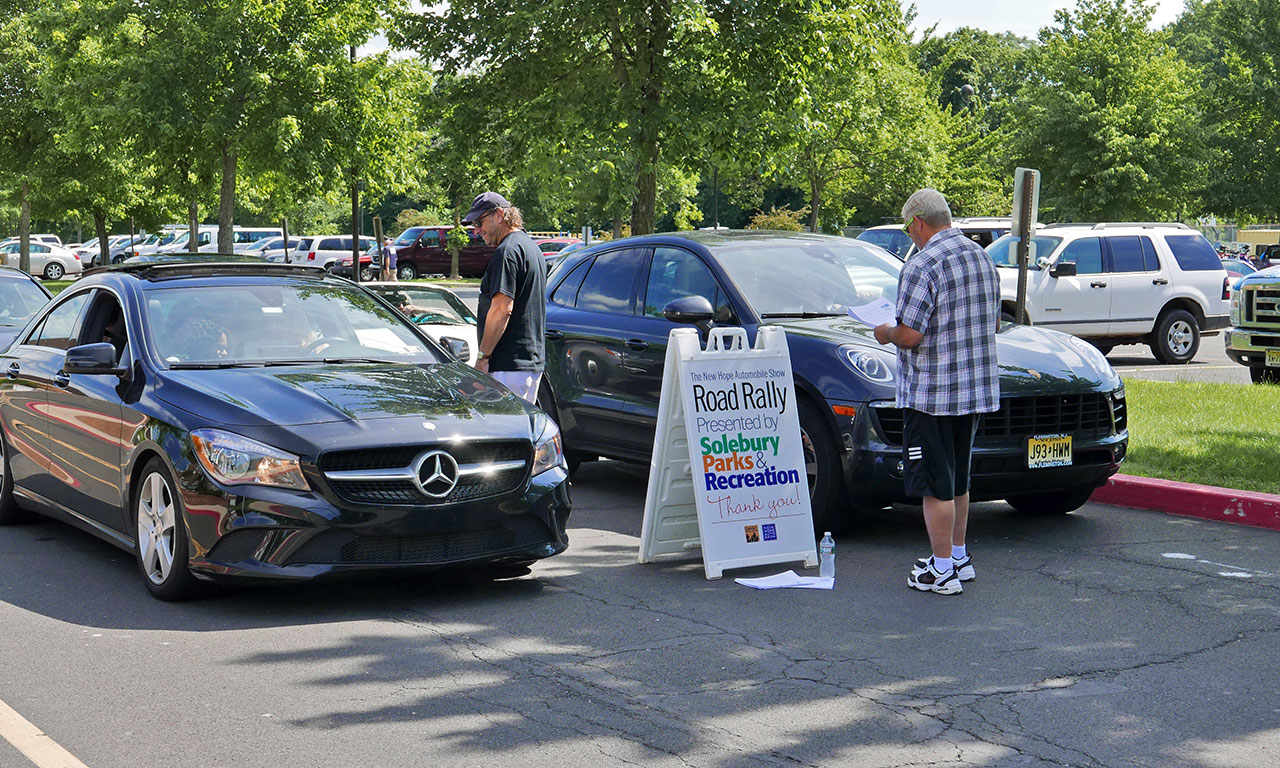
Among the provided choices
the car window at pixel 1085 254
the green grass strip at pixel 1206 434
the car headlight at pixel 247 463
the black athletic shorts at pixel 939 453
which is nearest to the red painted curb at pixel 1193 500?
the green grass strip at pixel 1206 434

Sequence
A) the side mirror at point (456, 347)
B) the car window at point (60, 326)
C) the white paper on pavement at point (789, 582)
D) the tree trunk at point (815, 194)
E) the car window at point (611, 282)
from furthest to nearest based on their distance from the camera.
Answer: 1. the tree trunk at point (815, 194)
2. the car window at point (611, 282)
3. the side mirror at point (456, 347)
4. the car window at point (60, 326)
5. the white paper on pavement at point (789, 582)

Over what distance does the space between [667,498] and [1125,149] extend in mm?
37935

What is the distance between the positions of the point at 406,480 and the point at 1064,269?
14.3 m

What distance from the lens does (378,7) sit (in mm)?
26016

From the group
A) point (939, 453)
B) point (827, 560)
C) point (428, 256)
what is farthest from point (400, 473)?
point (428, 256)

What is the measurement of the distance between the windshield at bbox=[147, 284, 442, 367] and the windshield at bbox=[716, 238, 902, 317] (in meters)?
2.15

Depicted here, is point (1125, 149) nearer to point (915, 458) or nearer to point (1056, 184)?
point (1056, 184)

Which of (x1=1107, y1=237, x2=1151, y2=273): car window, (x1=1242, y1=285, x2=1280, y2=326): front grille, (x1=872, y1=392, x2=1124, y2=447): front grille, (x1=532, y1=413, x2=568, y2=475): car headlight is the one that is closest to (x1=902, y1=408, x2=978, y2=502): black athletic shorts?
(x1=872, y1=392, x2=1124, y2=447): front grille

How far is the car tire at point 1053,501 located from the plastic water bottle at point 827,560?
70.0 inches

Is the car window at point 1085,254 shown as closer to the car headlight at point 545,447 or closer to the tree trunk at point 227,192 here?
the car headlight at point 545,447

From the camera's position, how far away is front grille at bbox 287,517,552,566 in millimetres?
5980

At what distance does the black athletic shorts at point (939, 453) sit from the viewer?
21.1 ft

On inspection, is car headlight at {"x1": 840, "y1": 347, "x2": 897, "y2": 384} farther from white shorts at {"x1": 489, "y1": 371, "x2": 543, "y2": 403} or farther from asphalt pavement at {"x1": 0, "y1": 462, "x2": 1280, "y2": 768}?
white shorts at {"x1": 489, "y1": 371, "x2": 543, "y2": 403}

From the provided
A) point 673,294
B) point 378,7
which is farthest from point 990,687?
point 378,7
